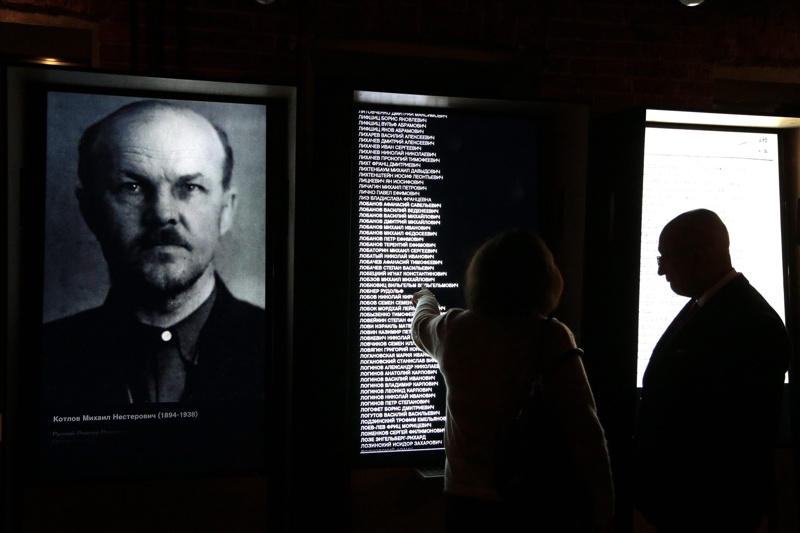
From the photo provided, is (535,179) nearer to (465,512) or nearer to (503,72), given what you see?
(503,72)

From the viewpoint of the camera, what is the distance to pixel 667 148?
3488mm

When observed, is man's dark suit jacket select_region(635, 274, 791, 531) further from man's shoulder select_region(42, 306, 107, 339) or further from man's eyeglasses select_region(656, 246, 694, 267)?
man's shoulder select_region(42, 306, 107, 339)

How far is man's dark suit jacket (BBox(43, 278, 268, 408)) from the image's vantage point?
2.82 metres

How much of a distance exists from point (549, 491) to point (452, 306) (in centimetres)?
115

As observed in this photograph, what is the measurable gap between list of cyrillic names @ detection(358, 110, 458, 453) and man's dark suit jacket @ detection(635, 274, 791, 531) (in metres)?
1.03

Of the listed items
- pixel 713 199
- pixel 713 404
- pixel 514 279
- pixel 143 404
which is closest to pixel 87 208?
pixel 143 404

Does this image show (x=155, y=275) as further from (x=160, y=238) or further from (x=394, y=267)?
(x=394, y=267)

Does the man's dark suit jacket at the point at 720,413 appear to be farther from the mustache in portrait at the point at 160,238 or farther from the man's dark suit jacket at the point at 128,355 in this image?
the mustache in portrait at the point at 160,238

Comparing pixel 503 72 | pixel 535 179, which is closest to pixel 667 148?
pixel 535 179

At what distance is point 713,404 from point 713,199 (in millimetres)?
1478

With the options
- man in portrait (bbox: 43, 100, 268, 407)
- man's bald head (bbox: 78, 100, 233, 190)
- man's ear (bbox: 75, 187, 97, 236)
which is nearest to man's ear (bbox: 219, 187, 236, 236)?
man in portrait (bbox: 43, 100, 268, 407)

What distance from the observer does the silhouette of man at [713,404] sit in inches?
92.2

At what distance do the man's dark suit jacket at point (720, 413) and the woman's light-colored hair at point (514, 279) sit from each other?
55cm

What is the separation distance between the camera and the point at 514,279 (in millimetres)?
2287
